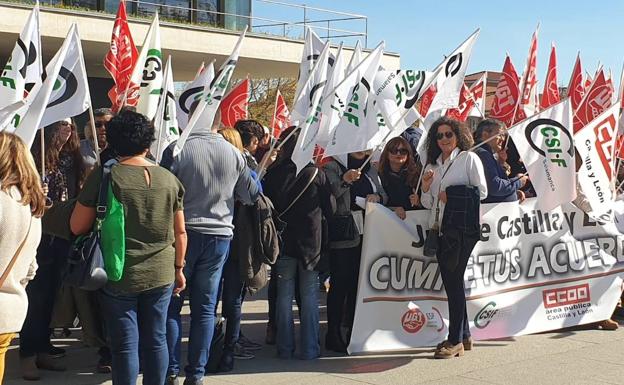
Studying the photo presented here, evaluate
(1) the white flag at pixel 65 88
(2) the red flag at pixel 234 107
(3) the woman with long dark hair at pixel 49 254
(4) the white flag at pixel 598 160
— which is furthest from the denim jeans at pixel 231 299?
(2) the red flag at pixel 234 107

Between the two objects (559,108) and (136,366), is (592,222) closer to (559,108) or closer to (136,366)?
(559,108)

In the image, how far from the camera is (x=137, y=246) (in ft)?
16.4

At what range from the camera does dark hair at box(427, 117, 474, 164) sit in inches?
278

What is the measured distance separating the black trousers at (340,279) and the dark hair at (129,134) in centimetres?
262

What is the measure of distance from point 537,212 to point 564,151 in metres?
0.58

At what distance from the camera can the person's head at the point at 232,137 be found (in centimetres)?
645

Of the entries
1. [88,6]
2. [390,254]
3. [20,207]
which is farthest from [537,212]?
[88,6]

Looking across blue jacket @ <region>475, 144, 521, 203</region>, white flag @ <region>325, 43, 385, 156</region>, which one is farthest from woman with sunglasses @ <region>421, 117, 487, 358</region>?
white flag @ <region>325, 43, 385, 156</region>

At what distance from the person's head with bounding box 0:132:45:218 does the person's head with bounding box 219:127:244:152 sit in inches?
87.4

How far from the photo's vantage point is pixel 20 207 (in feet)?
13.9

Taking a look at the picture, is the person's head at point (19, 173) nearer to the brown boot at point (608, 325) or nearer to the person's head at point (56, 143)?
the person's head at point (56, 143)

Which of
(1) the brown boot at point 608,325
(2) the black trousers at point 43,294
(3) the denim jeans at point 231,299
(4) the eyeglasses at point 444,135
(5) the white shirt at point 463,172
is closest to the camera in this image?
(2) the black trousers at point 43,294

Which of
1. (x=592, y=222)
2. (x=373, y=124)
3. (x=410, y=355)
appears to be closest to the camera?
(x=410, y=355)

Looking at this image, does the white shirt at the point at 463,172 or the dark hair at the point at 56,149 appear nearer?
the dark hair at the point at 56,149
